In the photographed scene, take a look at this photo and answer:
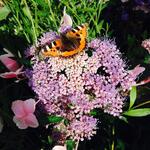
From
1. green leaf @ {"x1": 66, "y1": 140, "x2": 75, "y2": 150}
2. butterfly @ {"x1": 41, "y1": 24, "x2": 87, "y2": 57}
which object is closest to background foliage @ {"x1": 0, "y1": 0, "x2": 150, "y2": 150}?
green leaf @ {"x1": 66, "y1": 140, "x2": 75, "y2": 150}

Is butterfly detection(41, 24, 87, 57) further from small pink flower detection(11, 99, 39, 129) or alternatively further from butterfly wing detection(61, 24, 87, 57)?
small pink flower detection(11, 99, 39, 129)

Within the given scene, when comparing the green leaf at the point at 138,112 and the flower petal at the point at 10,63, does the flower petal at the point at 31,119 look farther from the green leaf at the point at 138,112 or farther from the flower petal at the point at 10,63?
the green leaf at the point at 138,112

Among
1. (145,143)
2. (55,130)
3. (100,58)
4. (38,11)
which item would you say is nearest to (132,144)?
(145,143)

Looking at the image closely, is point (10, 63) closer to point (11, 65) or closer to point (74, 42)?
point (11, 65)

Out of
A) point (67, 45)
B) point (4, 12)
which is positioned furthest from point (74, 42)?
point (4, 12)

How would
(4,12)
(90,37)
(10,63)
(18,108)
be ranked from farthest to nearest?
(4,12)
(90,37)
(10,63)
(18,108)

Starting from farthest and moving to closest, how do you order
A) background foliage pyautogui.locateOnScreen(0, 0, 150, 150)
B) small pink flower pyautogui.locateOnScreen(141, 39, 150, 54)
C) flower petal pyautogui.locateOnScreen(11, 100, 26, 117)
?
small pink flower pyautogui.locateOnScreen(141, 39, 150, 54), background foliage pyautogui.locateOnScreen(0, 0, 150, 150), flower petal pyautogui.locateOnScreen(11, 100, 26, 117)

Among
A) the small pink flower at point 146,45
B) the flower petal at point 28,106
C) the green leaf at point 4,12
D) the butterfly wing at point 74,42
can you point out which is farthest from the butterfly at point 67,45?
the green leaf at point 4,12
